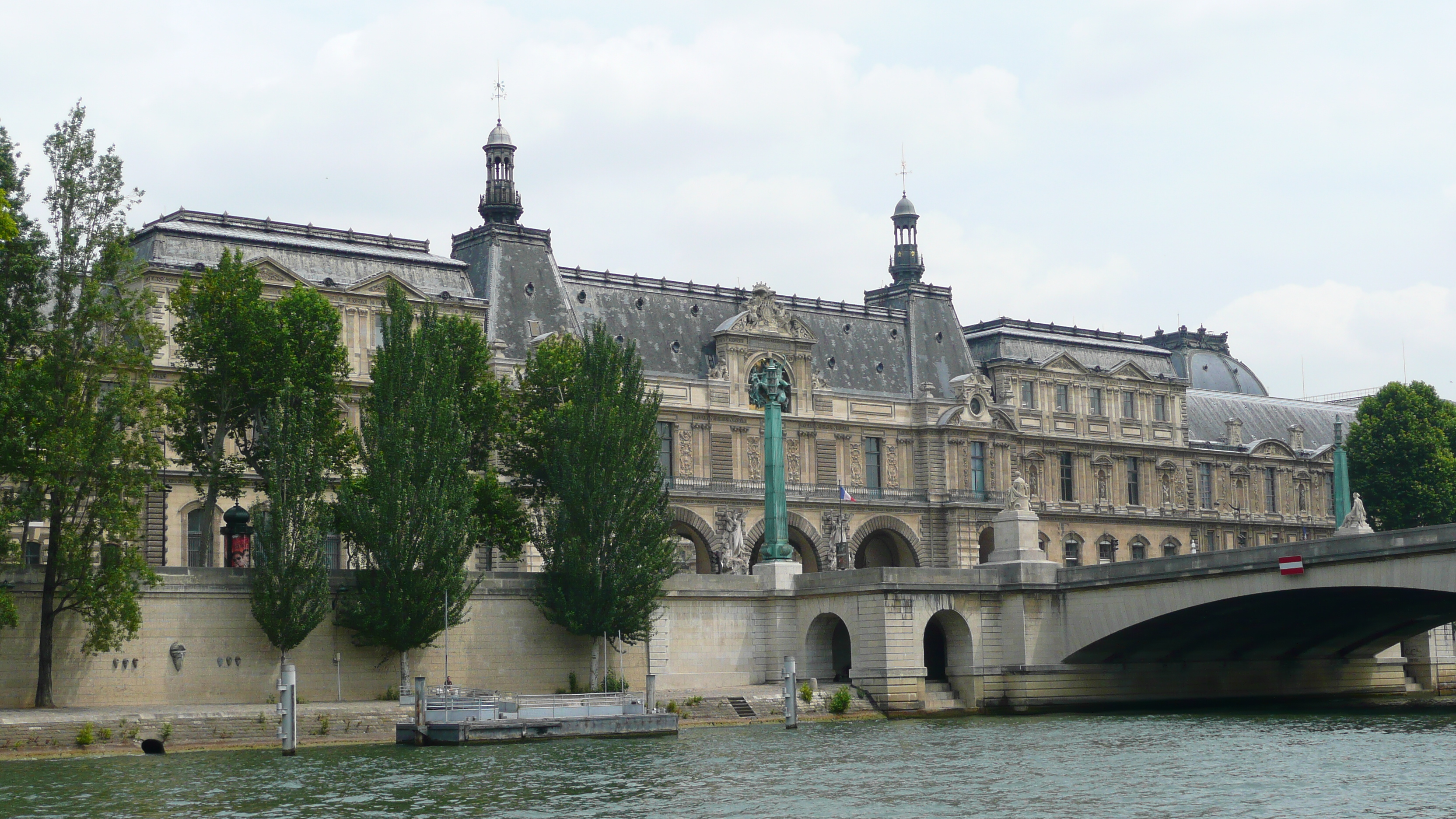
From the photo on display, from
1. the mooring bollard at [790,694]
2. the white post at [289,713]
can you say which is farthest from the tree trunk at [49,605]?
the mooring bollard at [790,694]

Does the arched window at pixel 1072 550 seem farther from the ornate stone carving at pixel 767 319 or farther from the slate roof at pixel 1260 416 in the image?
the ornate stone carving at pixel 767 319

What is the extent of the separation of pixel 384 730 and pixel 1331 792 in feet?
101

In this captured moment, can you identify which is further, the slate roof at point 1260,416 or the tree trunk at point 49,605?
the slate roof at point 1260,416

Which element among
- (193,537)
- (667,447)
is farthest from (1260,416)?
(193,537)

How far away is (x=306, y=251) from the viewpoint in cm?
8512

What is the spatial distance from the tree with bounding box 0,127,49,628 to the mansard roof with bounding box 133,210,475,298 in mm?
17249

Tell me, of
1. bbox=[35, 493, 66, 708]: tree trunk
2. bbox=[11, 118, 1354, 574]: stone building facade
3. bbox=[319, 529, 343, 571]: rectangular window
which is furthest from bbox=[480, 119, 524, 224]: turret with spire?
bbox=[35, 493, 66, 708]: tree trunk

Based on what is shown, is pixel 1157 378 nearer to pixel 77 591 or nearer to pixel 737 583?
pixel 737 583

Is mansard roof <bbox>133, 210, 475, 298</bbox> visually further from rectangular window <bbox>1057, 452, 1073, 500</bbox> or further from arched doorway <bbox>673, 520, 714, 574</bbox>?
rectangular window <bbox>1057, 452, 1073, 500</bbox>

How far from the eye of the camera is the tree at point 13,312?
59094 millimetres

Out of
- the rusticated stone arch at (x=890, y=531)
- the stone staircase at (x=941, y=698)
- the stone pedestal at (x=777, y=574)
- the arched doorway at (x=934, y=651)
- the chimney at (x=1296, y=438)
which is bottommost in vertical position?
the stone staircase at (x=941, y=698)

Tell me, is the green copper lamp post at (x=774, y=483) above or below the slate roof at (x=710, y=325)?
below

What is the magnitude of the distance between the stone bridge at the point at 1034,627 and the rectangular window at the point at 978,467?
84.8 feet

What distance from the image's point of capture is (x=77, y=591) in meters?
60.7
